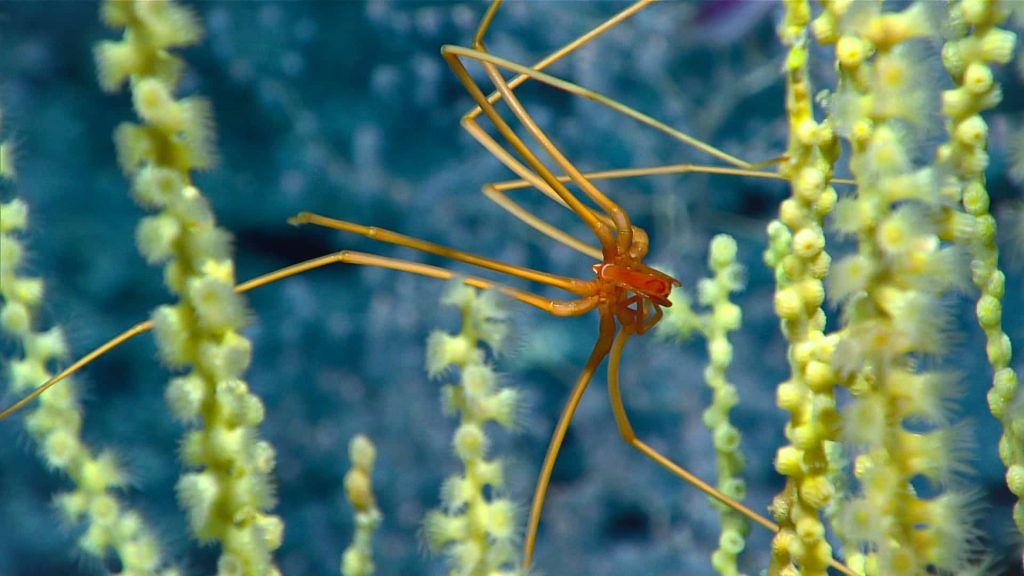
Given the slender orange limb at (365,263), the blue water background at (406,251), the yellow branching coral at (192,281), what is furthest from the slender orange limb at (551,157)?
the blue water background at (406,251)

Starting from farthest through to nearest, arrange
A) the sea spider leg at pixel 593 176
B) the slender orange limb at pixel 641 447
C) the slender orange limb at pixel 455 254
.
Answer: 1. the sea spider leg at pixel 593 176
2. the slender orange limb at pixel 455 254
3. the slender orange limb at pixel 641 447

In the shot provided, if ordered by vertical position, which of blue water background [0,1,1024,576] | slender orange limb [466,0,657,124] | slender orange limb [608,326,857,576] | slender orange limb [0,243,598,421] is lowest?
blue water background [0,1,1024,576]

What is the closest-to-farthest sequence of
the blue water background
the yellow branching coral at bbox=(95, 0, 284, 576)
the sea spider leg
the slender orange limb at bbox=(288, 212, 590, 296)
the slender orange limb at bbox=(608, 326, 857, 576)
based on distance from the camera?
the yellow branching coral at bbox=(95, 0, 284, 576) → the slender orange limb at bbox=(608, 326, 857, 576) → the slender orange limb at bbox=(288, 212, 590, 296) → the sea spider leg → the blue water background

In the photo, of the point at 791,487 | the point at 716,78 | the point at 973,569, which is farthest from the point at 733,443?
the point at 716,78

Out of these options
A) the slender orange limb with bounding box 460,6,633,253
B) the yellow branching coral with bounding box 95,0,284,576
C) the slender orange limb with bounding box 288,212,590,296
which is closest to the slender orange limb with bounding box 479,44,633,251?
the slender orange limb with bounding box 460,6,633,253

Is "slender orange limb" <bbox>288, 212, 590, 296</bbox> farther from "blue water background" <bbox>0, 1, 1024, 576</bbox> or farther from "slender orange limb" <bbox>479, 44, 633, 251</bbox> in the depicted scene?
"blue water background" <bbox>0, 1, 1024, 576</bbox>

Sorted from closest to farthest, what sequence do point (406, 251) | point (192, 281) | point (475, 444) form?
point (192, 281)
point (475, 444)
point (406, 251)

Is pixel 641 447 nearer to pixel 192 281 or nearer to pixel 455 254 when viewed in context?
pixel 455 254

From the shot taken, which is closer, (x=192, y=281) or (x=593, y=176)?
(x=192, y=281)

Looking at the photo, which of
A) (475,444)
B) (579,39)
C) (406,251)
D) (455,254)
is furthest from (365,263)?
(406,251)

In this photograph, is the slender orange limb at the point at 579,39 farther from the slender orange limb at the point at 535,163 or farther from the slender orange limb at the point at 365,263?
the slender orange limb at the point at 365,263

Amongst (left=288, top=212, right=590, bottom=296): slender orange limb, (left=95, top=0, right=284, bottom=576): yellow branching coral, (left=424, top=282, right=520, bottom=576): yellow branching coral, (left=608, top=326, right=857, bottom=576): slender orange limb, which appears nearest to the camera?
(left=95, top=0, right=284, bottom=576): yellow branching coral
